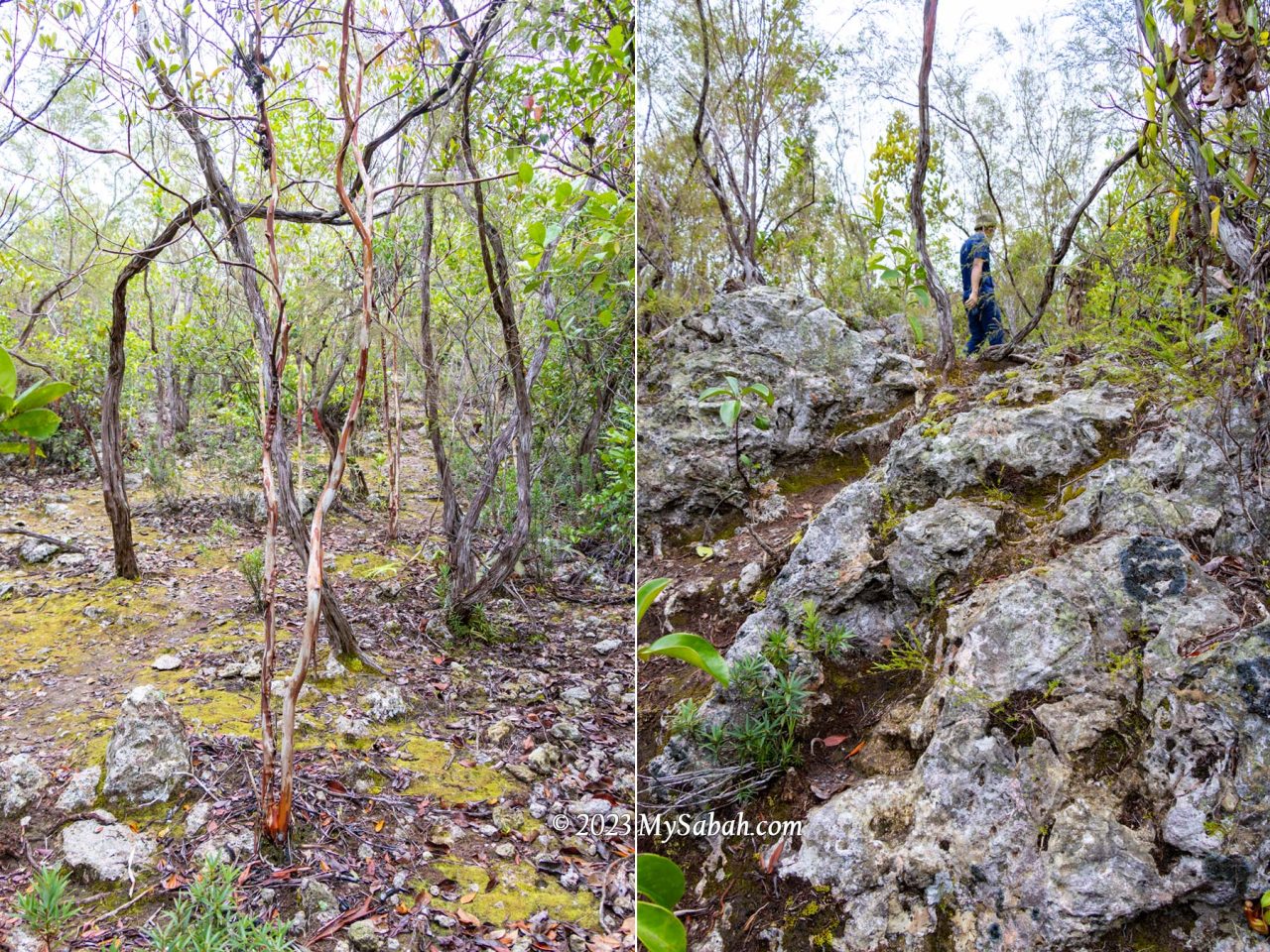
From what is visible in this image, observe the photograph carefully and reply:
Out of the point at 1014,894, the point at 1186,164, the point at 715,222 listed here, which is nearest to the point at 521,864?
the point at 1014,894

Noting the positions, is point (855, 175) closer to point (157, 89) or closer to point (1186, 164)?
point (1186, 164)

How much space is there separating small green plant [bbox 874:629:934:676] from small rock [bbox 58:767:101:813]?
113cm

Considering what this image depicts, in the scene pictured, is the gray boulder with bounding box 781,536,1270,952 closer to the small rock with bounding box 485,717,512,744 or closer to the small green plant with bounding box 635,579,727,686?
the small green plant with bounding box 635,579,727,686

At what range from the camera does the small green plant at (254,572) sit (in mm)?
1490

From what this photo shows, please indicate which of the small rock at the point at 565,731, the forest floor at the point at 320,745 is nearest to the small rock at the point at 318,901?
the forest floor at the point at 320,745

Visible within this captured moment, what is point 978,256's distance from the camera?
92 cm

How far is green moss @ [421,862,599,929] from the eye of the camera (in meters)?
1.05

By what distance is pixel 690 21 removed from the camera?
784 mm

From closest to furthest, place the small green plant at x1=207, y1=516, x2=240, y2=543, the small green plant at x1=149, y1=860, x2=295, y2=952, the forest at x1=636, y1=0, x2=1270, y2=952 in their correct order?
the forest at x1=636, y1=0, x2=1270, y2=952 → the small green plant at x1=149, y1=860, x2=295, y2=952 → the small green plant at x1=207, y1=516, x2=240, y2=543

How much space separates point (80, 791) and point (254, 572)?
549 mm

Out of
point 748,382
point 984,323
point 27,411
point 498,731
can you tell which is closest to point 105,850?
point 498,731

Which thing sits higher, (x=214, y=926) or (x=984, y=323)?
(x=984, y=323)

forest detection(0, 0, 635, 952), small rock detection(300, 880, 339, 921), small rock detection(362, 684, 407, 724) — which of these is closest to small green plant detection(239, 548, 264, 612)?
forest detection(0, 0, 635, 952)

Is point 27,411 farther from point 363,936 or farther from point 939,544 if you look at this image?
point 363,936
